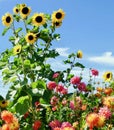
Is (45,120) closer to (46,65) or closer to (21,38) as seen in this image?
(46,65)

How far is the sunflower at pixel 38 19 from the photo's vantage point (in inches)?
325

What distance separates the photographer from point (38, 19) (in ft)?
27.2

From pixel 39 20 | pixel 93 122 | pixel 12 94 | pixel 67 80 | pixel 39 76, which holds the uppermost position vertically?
pixel 39 20

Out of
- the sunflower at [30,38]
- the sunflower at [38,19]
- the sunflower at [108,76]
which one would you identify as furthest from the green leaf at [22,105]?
the sunflower at [38,19]

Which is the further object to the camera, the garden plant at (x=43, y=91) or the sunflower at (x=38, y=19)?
the sunflower at (x=38, y=19)

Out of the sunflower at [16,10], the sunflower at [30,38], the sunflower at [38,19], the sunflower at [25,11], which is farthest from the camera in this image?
the sunflower at [16,10]

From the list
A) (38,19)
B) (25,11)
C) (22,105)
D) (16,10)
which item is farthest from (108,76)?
(22,105)

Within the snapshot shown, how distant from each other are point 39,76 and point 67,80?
1205 millimetres

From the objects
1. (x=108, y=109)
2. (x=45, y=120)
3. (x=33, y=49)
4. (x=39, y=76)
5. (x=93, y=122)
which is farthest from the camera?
(x=33, y=49)

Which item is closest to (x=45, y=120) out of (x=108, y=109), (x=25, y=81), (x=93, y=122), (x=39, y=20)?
(x=25, y=81)

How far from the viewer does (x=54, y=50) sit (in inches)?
330

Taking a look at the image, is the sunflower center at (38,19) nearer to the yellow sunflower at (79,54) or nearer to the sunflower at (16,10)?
the sunflower at (16,10)

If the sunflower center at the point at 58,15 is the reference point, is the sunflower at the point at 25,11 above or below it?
above

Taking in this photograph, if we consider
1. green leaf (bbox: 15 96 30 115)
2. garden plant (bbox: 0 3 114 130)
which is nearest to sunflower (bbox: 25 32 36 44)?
garden plant (bbox: 0 3 114 130)
